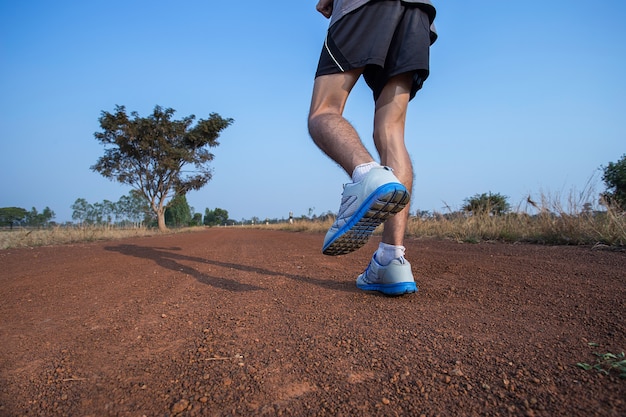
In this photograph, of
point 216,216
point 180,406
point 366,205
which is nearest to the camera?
point 180,406

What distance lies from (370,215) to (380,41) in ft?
2.75

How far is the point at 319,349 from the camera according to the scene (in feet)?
3.02

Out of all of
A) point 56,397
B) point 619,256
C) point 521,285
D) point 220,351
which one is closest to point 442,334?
point 220,351

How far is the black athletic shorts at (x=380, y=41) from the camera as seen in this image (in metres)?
1.47

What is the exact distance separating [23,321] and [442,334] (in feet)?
5.23

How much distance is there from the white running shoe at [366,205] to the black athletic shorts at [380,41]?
584 mm

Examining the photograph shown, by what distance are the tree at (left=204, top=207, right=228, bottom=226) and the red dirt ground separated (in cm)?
8283

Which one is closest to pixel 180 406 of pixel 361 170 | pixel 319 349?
pixel 319 349

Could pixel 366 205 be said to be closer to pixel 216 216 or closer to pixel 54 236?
pixel 54 236

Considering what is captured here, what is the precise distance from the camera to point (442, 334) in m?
1.00

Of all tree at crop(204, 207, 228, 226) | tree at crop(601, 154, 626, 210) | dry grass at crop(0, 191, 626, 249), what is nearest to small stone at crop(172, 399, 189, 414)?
dry grass at crop(0, 191, 626, 249)

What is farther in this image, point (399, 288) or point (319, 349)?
point (399, 288)

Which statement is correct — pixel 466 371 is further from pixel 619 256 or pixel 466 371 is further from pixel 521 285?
pixel 619 256

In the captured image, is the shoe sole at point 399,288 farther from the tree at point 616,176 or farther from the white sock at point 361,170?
the tree at point 616,176
